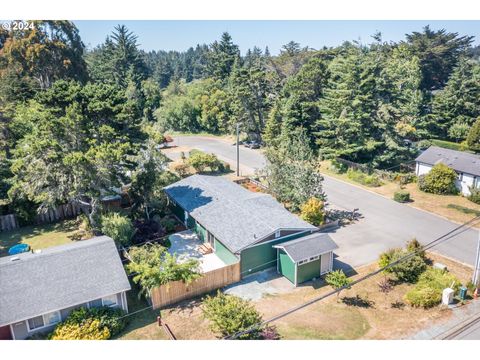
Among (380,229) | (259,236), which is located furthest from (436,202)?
(259,236)

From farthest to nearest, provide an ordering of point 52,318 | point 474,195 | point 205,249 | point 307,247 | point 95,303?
point 474,195 < point 205,249 < point 307,247 < point 95,303 < point 52,318

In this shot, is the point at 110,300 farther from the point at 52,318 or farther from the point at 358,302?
the point at 358,302

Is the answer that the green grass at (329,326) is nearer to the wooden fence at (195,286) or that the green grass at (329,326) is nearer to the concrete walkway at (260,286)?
the concrete walkway at (260,286)

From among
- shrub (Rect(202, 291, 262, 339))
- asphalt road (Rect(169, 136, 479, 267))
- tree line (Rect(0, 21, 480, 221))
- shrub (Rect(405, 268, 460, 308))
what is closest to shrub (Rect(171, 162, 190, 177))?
tree line (Rect(0, 21, 480, 221))

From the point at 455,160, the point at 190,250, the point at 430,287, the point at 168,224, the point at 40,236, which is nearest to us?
the point at 430,287

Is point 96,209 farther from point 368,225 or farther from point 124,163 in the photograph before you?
point 368,225
